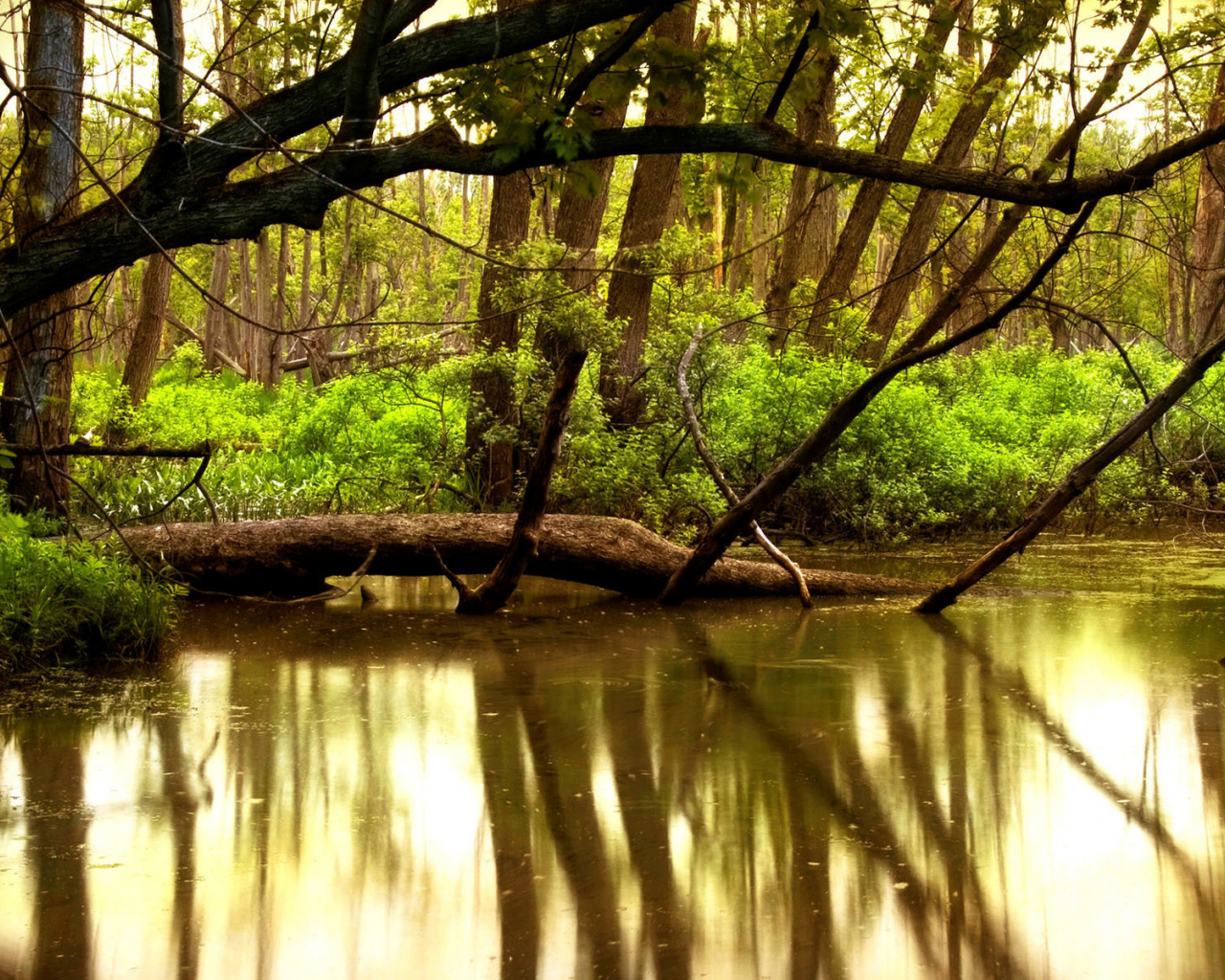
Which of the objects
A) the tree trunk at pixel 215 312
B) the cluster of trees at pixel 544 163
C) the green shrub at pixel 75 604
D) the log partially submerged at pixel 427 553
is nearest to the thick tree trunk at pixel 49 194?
the cluster of trees at pixel 544 163

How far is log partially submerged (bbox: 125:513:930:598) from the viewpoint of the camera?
988 centimetres

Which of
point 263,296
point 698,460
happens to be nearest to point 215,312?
point 263,296

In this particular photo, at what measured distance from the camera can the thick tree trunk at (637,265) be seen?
14.7 meters

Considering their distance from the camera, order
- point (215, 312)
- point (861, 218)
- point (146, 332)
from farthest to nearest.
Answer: point (215, 312)
point (146, 332)
point (861, 218)

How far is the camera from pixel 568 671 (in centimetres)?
765

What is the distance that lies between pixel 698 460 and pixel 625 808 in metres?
8.65

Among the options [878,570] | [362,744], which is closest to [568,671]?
[362,744]

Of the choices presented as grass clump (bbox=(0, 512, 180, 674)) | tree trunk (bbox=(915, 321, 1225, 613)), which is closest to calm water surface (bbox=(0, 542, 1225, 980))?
grass clump (bbox=(0, 512, 180, 674))

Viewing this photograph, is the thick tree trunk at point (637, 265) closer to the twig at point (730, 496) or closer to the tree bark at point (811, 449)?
the twig at point (730, 496)

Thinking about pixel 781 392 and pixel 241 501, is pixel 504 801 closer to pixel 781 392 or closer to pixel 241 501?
pixel 241 501

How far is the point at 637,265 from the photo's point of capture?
49.0 feet

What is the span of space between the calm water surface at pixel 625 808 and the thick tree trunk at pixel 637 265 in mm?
6097

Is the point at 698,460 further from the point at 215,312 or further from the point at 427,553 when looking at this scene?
the point at 215,312

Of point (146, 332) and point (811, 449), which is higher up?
point (146, 332)
